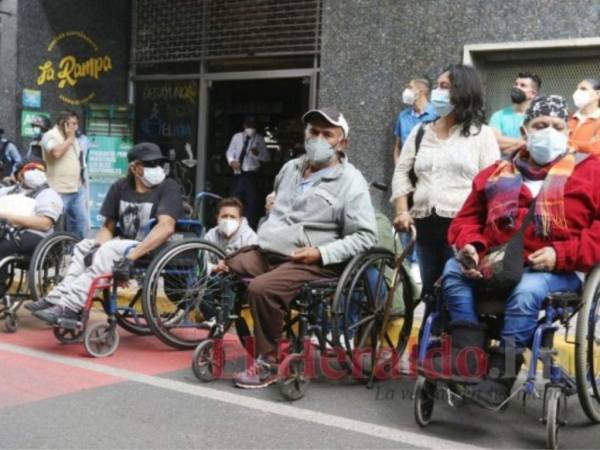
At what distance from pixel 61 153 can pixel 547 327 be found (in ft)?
21.0

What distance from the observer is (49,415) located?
416cm

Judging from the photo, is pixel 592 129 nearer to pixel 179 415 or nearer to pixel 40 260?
pixel 179 415

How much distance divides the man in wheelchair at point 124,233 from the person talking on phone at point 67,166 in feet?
10.3

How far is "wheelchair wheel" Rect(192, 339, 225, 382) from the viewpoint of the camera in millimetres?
4707

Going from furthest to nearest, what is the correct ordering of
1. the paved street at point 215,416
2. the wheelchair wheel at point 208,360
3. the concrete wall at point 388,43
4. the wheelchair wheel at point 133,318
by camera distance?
the concrete wall at point 388,43 < the wheelchair wheel at point 133,318 < the wheelchair wheel at point 208,360 < the paved street at point 215,416

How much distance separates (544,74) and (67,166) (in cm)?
492

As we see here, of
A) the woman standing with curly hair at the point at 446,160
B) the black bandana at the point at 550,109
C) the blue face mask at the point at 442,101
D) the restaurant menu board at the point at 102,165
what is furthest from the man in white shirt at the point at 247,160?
the black bandana at the point at 550,109

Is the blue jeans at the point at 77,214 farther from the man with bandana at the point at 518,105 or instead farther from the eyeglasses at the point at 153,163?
the man with bandana at the point at 518,105

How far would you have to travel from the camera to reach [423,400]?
3998 mm

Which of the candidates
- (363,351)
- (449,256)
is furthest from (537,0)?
(363,351)

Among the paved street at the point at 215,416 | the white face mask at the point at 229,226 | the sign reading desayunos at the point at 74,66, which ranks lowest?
the paved street at the point at 215,416

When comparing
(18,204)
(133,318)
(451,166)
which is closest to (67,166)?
(18,204)

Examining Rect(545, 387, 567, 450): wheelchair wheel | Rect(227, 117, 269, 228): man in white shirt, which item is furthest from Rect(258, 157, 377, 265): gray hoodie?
Rect(227, 117, 269, 228): man in white shirt

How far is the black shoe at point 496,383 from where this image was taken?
3713 millimetres
